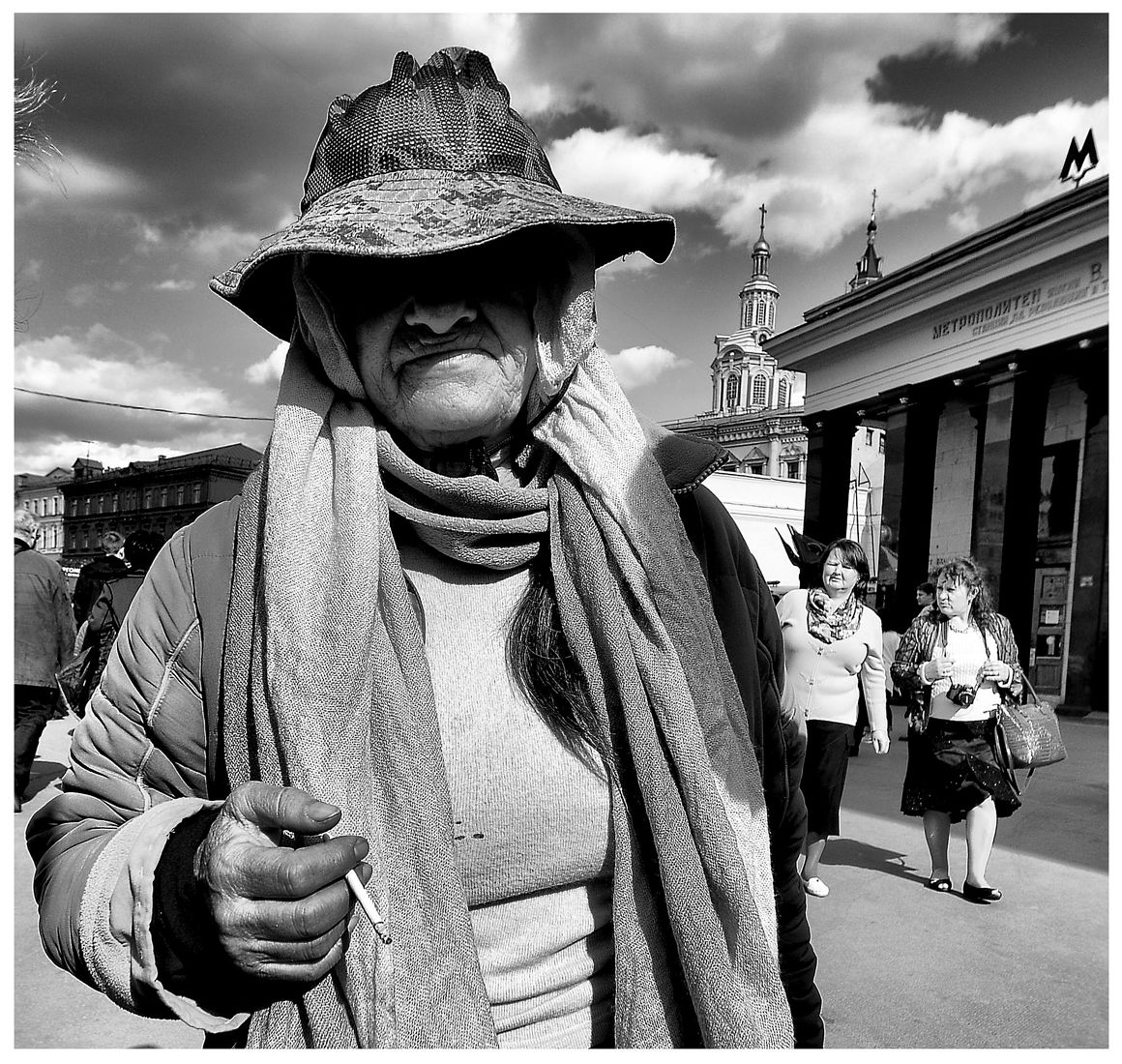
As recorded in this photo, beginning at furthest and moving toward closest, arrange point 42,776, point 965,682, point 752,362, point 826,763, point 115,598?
point 752,362
point 115,598
point 42,776
point 826,763
point 965,682

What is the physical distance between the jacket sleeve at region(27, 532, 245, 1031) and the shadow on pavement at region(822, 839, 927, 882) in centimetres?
519

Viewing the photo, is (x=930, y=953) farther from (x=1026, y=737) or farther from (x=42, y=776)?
(x=42, y=776)

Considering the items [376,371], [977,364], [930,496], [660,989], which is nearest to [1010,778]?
[660,989]

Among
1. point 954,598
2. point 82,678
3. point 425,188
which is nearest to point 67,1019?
point 425,188

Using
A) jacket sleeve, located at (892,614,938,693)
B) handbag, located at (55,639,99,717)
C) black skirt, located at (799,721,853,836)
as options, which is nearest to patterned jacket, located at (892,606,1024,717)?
jacket sleeve, located at (892,614,938,693)

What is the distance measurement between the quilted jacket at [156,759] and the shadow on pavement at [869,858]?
449 cm

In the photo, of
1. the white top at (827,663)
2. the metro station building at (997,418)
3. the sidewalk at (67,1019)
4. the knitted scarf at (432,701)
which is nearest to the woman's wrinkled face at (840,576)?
the white top at (827,663)

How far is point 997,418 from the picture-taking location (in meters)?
14.4

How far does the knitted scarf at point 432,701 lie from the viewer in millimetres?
1141

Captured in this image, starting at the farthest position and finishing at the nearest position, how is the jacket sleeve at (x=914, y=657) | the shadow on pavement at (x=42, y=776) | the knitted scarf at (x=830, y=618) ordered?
the shadow on pavement at (x=42, y=776)
the knitted scarf at (x=830, y=618)
the jacket sleeve at (x=914, y=657)

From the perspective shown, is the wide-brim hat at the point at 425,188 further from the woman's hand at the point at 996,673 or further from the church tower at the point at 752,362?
the church tower at the point at 752,362

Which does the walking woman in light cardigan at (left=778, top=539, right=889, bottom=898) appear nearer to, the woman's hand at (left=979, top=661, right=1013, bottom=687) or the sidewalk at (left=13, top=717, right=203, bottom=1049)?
the woman's hand at (left=979, top=661, right=1013, bottom=687)

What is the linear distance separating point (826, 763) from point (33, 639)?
551 cm

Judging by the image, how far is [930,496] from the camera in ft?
55.6
